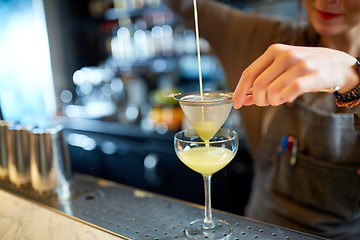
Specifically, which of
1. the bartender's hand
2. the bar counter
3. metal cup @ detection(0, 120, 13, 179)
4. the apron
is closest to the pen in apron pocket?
the apron

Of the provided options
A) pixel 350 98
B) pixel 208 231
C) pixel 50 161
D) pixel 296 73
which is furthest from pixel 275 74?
pixel 50 161

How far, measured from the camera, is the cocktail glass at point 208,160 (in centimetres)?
92

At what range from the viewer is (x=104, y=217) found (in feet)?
3.52

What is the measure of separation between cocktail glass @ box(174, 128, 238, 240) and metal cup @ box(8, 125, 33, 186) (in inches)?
24.6

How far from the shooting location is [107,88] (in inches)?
155

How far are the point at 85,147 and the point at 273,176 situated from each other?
239 centimetres

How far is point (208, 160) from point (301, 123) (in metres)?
0.62

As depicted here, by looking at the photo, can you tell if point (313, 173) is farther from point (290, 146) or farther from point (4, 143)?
point (4, 143)

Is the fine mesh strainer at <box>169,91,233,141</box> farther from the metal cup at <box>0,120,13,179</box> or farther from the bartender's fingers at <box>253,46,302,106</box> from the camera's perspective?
the metal cup at <box>0,120,13,179</box>

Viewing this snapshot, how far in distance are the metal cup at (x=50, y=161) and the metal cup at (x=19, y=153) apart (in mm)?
39

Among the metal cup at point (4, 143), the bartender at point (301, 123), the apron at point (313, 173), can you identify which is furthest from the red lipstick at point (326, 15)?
the metal cup at point (4, 143)

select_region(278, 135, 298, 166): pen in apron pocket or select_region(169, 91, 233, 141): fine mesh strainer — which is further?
select_region(278, 135, 298, 166): pen in apron pocket

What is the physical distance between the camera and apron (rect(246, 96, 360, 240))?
4.12ft

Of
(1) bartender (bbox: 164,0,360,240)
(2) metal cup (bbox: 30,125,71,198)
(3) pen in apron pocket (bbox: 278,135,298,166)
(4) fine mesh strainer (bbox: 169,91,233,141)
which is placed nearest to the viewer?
(4) fine mesh strainer (bbox: 169,91,233,141)
